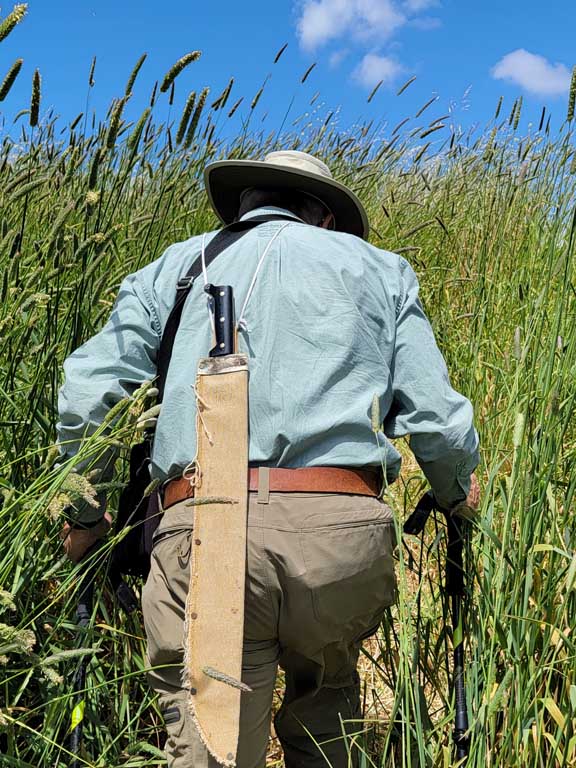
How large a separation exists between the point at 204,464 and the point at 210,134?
248 cm

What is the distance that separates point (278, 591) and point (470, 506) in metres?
0.59

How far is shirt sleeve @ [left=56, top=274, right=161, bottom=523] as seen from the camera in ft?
6.82

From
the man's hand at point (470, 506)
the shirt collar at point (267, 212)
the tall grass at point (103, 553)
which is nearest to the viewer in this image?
the tall grass at point (103, 553)

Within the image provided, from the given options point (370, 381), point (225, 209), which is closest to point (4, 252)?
point (225, 209)

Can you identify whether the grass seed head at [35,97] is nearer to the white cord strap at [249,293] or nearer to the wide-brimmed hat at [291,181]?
the wide-brimmed hat at [291,181]

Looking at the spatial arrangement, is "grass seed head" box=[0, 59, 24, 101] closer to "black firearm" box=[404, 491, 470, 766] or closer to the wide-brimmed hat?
the wide-brimmed hat

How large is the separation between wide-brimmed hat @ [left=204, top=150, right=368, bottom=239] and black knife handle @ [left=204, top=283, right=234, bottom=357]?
1.54 ft

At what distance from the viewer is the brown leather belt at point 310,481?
2002 mm

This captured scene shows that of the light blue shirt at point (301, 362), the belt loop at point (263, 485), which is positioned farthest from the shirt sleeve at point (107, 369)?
the belt loop at point (263, 485)

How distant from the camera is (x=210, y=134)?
4.02 meters

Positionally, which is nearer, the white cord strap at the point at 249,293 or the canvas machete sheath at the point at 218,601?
the canvas machete sheath at the point at 218,601

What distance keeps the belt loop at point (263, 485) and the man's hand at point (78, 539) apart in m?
0.50

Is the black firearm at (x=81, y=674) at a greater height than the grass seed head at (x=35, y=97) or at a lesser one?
lesser

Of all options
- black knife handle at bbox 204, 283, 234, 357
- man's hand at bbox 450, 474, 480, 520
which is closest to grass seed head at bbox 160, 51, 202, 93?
black knife handle at bbox 204, 283, 234, 357
